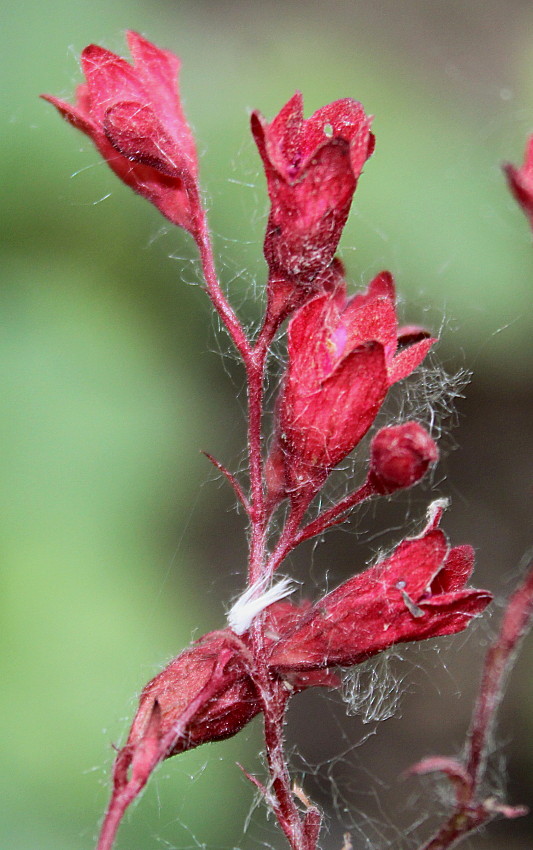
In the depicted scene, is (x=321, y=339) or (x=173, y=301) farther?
(x=173, y=301)

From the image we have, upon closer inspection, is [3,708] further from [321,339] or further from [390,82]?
[390,82]

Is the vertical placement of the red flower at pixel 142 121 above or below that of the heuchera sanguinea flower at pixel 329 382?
above

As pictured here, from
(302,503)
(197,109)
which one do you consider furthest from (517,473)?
(302,503)

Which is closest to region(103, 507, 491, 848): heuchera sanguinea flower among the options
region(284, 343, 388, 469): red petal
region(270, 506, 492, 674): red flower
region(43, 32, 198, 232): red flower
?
region(270, 506, 492, 674): red flower

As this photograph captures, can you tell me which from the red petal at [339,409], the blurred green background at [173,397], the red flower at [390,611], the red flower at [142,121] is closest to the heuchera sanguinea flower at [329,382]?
the red petal at [339,409]

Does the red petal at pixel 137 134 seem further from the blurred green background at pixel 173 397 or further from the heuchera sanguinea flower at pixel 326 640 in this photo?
the blurred green background at pixel 173 397

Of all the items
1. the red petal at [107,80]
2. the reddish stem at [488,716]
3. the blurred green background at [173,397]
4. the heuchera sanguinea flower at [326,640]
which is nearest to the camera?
the reddish stem at [488,716]

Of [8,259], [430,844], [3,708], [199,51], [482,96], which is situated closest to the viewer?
[430,844]
